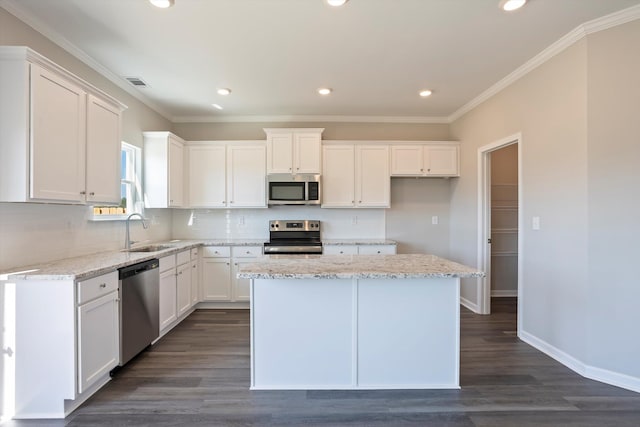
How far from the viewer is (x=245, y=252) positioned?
4145 mm

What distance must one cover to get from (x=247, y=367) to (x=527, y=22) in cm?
358

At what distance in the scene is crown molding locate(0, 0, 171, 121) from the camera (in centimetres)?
215

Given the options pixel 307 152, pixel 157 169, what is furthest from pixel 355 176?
pixel 157 169

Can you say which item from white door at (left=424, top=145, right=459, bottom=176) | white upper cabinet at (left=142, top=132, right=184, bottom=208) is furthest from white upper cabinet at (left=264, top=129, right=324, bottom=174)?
white door at (left=424, top=145, right=459, bottom=176)

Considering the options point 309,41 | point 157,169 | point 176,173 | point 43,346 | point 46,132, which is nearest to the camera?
point 43,346

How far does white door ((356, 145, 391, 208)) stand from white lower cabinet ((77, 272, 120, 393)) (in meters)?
3.14

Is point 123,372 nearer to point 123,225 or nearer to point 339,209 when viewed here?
point 123,225

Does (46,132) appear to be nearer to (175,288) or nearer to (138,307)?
(138,307)

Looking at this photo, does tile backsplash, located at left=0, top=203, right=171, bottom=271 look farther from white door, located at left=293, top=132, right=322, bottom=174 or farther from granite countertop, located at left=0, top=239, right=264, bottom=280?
white door, located at left=293, top=132, right=322, bottom=174

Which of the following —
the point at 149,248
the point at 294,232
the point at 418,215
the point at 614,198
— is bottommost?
the point at 149,248

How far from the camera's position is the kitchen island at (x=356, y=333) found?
221cm

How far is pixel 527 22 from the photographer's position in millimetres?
2320

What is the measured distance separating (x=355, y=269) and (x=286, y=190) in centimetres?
241

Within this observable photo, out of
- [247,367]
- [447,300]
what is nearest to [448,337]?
[447,300]
